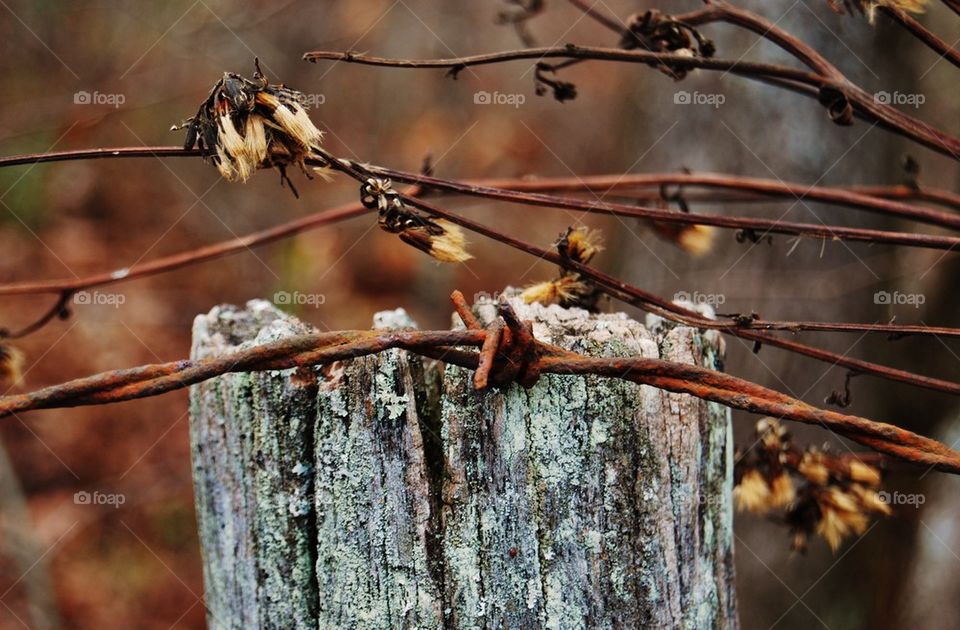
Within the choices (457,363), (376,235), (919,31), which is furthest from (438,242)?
(376,235)

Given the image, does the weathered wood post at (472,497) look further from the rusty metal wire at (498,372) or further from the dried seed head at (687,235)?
the dried seed head at (687,235)

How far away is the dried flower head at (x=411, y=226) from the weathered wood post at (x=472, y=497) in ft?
0.60

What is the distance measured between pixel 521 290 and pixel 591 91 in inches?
220

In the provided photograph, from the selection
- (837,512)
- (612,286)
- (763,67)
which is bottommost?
(837,512)

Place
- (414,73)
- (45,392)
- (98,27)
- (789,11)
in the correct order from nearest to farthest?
(45,392)
(789,11)
(98,27)
(414,73)

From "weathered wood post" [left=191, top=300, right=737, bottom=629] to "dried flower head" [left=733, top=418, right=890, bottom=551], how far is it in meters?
0.59

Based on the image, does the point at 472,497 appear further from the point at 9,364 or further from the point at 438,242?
the point at 9,364

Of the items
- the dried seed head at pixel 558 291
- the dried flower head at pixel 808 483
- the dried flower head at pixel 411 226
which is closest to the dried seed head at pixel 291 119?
the dried flower head at pixel 411 226

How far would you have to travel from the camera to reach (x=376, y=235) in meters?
6.18

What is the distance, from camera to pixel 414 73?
21.7ft

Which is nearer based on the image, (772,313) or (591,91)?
→ (772,313)

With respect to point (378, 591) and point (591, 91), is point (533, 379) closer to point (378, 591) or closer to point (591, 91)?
point (378, 591)

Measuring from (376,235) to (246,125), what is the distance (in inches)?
200

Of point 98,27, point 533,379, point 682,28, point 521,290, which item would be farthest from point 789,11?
Result: point 98,27
